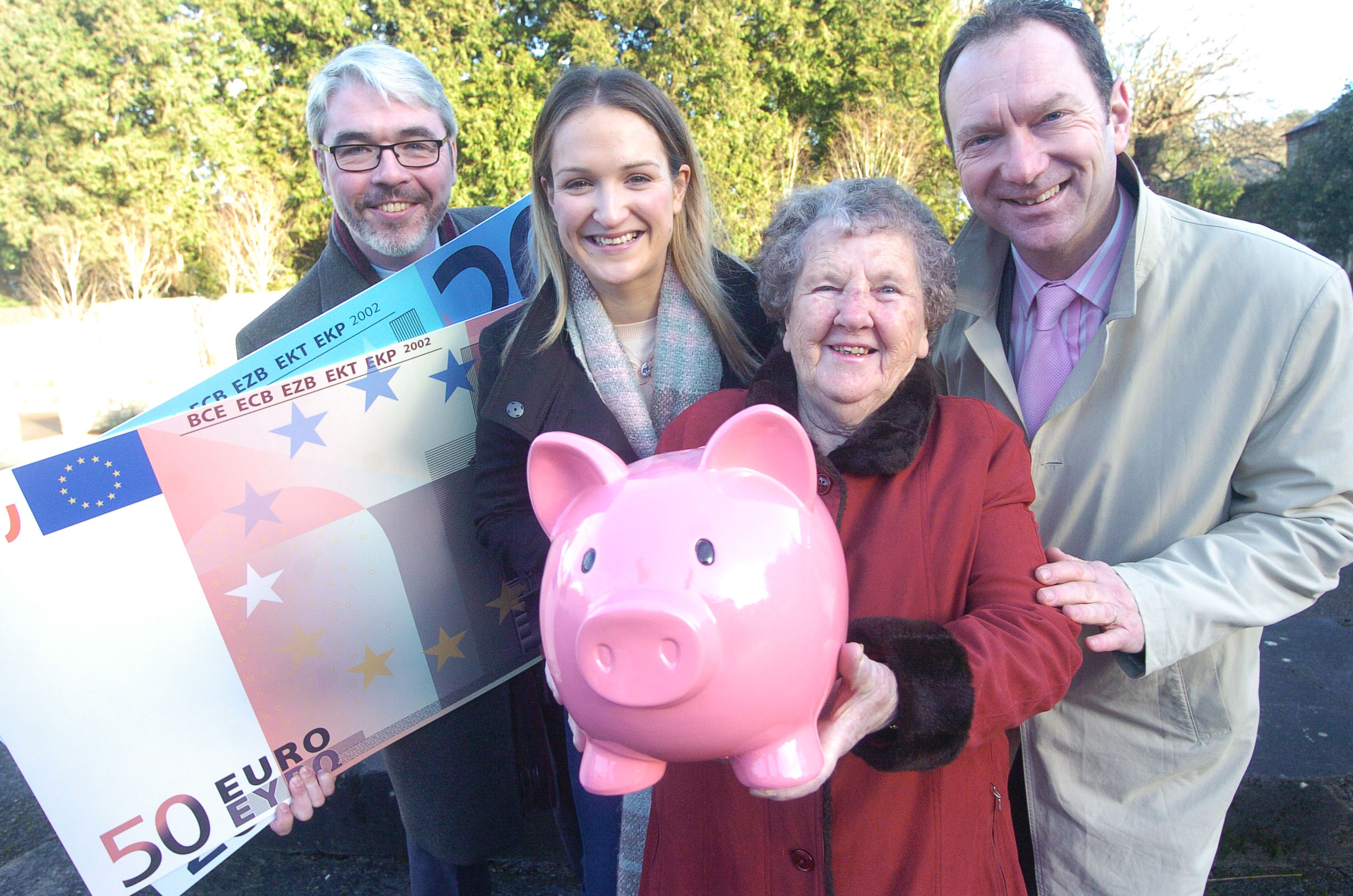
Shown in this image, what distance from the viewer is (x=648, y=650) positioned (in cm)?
118

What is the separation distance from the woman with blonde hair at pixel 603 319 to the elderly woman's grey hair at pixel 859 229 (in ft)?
1.68

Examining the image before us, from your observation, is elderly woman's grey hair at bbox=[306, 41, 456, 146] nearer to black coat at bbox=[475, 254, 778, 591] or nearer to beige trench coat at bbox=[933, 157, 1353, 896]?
black coat at bbox=[475, 254, 778, 591]

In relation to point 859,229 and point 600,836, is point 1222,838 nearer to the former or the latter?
point 600,836

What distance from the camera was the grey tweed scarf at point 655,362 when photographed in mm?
2336

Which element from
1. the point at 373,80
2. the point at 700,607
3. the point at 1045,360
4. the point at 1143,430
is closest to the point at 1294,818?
the point at 1143,430

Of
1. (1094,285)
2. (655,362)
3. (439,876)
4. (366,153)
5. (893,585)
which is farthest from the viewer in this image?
(366,153)

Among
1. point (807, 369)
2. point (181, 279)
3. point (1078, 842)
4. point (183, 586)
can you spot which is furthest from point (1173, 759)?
point (181, 279)

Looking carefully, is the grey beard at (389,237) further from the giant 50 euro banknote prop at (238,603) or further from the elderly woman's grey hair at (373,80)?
the giant 50 euro banknote prop at (238,603)

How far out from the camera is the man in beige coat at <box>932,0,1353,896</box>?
180 centimetres

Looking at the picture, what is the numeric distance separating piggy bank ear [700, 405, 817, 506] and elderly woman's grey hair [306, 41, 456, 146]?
7.26 ft

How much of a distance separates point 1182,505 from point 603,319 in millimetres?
Answer: 1622

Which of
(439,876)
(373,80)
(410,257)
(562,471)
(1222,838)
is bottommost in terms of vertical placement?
(1222,838)

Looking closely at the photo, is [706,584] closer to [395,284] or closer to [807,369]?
[807,369]

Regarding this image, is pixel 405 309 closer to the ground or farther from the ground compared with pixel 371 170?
closer to the ground
